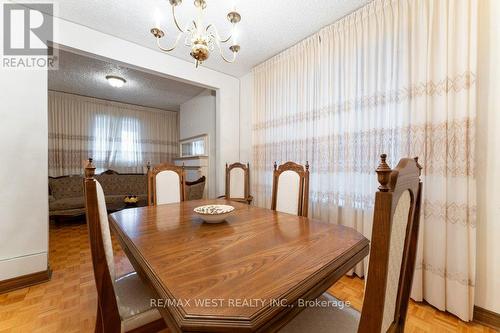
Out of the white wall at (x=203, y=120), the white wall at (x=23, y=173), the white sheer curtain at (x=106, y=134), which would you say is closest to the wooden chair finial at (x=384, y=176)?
the white wall at (x=23, y=173)

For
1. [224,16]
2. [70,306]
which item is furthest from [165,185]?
[224,16]

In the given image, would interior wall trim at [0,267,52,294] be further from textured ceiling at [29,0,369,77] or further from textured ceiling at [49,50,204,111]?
textured ceiling at [49,50,204,111]

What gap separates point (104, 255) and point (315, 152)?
6.90 feet

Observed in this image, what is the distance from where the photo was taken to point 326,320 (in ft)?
2.78

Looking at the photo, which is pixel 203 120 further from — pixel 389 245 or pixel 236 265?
pixel 389 245

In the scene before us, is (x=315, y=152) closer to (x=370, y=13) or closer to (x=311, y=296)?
(x=370, y=13)

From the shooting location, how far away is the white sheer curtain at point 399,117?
1464 millimetres

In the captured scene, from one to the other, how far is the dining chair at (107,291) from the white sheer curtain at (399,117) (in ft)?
5.97

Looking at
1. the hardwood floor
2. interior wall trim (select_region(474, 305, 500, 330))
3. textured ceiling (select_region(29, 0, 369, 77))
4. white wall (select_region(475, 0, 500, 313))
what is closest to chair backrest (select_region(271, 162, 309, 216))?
the hardwood floor

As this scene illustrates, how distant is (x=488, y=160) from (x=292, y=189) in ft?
4.32

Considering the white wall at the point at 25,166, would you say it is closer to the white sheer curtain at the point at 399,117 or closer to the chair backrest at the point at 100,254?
the chair backrest at the point at 100,254

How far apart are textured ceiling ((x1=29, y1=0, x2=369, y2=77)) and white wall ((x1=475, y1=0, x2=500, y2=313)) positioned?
3.17ft

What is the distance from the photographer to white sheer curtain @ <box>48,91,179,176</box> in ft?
15.4

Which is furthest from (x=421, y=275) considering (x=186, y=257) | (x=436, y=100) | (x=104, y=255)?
(x=104, y=255)
